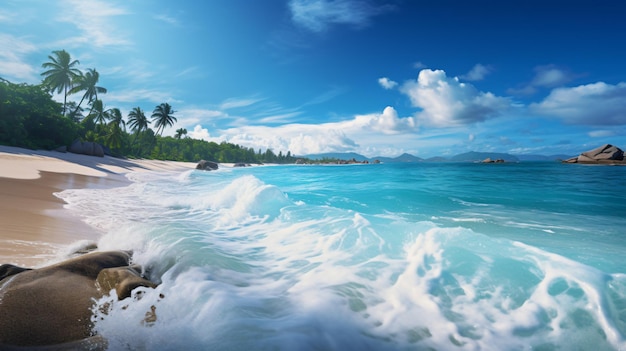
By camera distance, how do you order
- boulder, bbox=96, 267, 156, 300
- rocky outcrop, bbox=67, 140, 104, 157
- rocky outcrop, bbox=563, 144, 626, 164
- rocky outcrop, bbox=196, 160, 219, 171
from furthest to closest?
rocky outcrop, bbox=563, 144, 626, 164
rocky outcrop, bbox=196, 160, 219, 171
rocky outcrop, bbox=67, 140, 104, 157
boulder, bbox=96, 267, 156, 300

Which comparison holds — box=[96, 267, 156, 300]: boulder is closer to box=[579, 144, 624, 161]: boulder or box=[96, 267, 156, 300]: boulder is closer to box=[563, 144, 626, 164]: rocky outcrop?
box=[563, 144, 626, 164]: rocky outcrop

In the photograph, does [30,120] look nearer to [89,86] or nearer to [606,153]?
[89,86]

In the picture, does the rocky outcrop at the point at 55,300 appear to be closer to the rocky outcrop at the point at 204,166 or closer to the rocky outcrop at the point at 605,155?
the rocky outcrop at the point at 204,166

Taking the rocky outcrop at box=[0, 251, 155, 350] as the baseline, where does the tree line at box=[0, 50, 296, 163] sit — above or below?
above

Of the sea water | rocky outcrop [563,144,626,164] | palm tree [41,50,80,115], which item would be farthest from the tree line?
rocky outcrop [563,144,626,164]

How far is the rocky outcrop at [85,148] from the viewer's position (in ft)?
107

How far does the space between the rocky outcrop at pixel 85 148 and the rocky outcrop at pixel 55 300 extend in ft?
132

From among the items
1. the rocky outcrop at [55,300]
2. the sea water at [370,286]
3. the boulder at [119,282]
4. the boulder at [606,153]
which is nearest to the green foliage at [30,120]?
the sea water at [370,286]

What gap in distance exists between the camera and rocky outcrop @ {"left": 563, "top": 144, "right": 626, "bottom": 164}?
4988 cm

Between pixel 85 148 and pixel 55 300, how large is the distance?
42182 mm

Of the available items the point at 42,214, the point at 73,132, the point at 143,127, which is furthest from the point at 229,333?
the point at 143,127

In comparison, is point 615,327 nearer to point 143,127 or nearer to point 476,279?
point 476,279

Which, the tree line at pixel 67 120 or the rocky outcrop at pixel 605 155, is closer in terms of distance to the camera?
the tree line at pixel 67 120

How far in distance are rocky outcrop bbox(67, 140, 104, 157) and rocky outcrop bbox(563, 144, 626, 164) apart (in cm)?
8980
